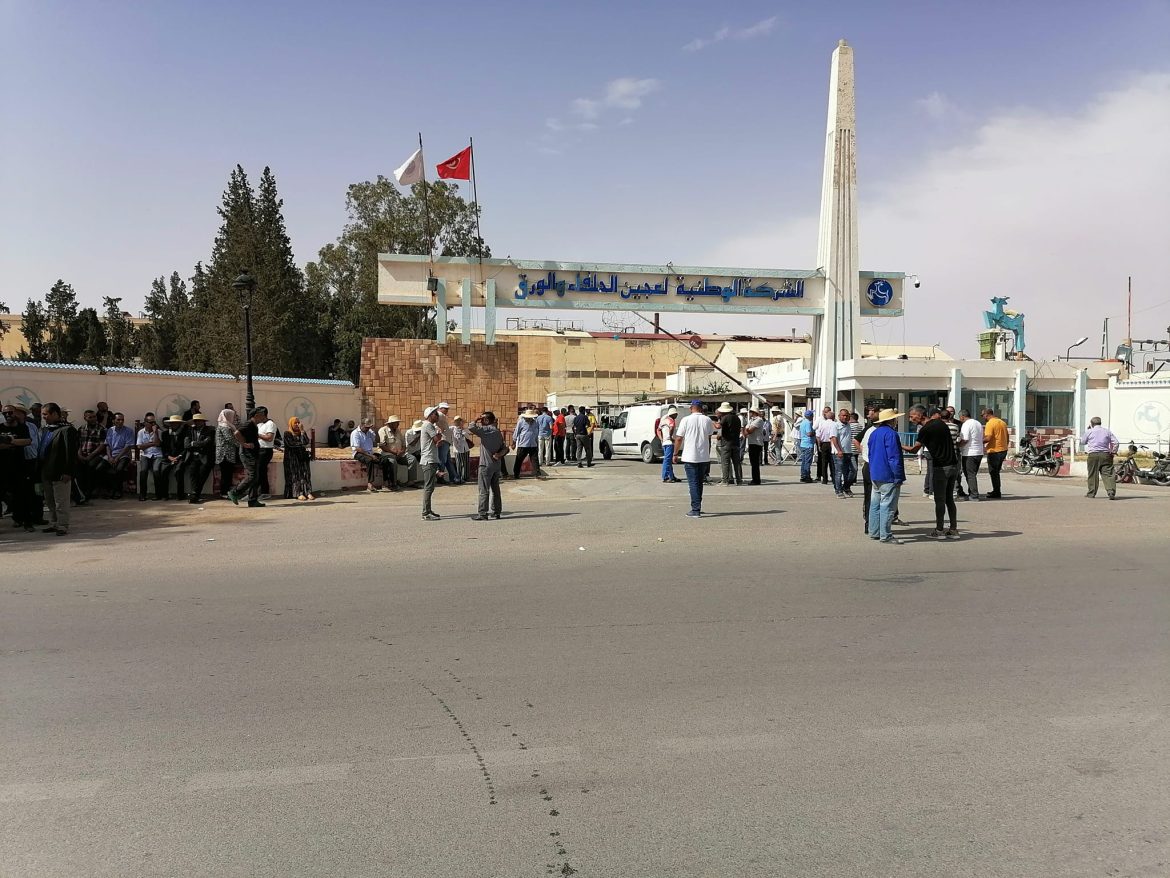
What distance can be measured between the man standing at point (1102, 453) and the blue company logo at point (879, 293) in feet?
52.2

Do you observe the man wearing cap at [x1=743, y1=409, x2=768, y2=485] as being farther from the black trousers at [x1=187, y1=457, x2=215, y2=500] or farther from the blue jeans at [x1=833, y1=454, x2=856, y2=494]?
the black trousers at [x1=187, y1=457, x2=215, y2=500]

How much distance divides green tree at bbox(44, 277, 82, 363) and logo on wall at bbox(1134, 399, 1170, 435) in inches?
2312

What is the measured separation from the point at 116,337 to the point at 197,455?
Result: 182ft

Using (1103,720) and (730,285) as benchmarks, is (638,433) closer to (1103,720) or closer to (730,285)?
(730,285)

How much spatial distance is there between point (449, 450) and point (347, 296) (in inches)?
1435

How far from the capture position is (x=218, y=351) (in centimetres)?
4672

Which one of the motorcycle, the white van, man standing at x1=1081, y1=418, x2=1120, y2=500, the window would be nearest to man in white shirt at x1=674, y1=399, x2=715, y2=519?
man standing at x1=1081, y1=418, x2=1120, y2=500

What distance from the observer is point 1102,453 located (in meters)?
16.9

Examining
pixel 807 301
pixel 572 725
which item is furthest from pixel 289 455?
pixel 807 301

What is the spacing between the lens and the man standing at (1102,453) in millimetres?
16781

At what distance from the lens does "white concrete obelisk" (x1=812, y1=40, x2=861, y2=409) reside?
3070 cm

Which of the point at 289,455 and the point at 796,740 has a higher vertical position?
the point at 289,455

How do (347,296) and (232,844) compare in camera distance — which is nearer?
(232,844)

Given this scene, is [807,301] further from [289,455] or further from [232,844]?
[232,844]
